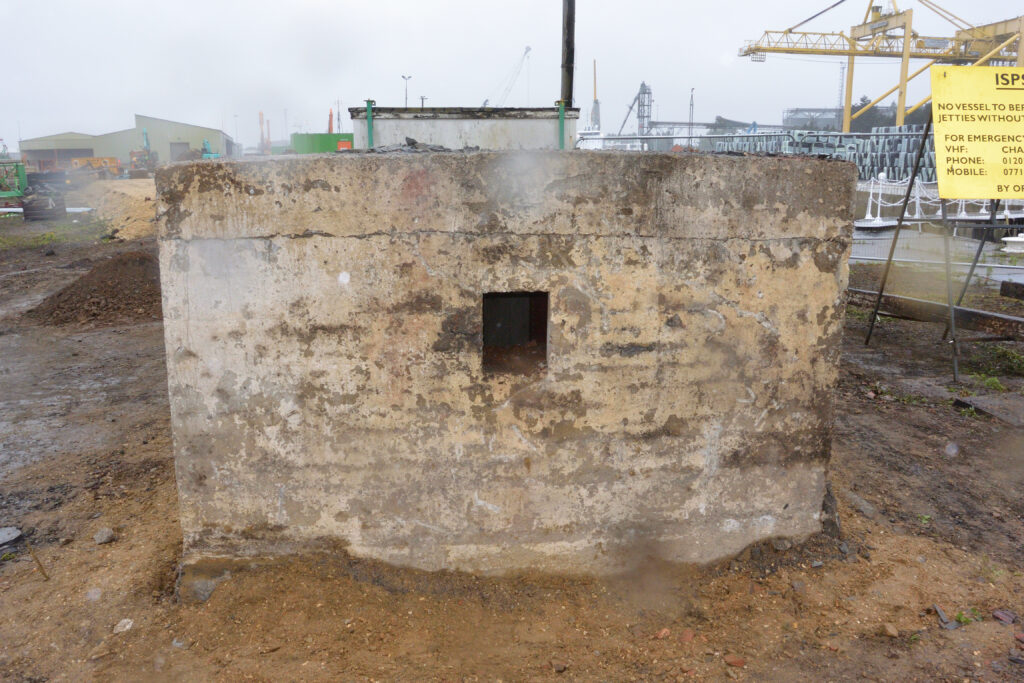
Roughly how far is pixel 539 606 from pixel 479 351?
4.44 ft

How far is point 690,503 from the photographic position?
A: 3645mm

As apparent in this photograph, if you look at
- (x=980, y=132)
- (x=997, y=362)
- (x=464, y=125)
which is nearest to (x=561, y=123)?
(x=464, y=125)

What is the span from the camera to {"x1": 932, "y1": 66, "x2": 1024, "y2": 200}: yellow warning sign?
5.76m

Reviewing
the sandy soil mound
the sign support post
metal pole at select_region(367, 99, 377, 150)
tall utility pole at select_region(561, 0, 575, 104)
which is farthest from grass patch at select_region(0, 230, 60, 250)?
the sign support post

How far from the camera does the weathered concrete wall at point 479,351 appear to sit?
3180 mm

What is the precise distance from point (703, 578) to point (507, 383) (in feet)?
5.07

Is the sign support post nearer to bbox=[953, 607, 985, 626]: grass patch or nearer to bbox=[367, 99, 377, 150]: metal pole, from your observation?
bbox=[953, 607, 985, 626]: grass patch

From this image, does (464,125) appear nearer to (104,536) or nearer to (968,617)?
(104,536)

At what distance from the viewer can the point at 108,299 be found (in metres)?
11.0

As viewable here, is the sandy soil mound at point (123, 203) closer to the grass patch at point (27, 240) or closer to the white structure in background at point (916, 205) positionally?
the grass patch at point (27, 240)

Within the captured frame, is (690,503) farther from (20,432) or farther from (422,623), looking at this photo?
(20,432)

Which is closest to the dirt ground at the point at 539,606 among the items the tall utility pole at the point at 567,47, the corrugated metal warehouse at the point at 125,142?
the tall utility pole at the point at 567,47

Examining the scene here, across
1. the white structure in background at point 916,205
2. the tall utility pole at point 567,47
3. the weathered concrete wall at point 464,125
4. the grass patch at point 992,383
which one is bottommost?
the grass patch at point 992,383

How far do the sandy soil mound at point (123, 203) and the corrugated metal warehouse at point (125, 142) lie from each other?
20.8m
